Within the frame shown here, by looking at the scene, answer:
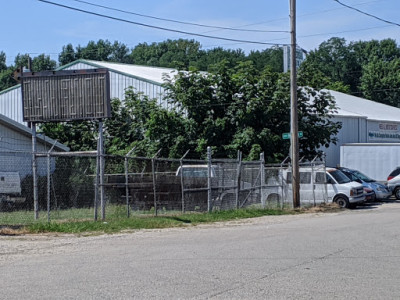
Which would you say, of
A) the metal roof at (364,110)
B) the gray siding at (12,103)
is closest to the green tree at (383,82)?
the metal roof at (364,110)

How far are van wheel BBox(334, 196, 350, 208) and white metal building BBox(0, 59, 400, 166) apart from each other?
1148 centimetres

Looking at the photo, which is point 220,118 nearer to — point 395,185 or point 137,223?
point 395,185

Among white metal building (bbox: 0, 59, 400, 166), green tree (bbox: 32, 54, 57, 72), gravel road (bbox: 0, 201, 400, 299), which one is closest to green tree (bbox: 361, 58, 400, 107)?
white metal building (bbox: 0, 59, 400, 166)

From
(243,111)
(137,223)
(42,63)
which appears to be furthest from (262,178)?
(42,63)

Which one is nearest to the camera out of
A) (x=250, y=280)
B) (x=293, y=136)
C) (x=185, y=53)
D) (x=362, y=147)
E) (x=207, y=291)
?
(x=207, y=291)

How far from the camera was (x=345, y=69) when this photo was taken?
3912 inches

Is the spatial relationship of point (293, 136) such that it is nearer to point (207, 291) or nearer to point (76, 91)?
point (76, 91)

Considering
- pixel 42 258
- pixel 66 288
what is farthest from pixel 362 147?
pixel 66 288

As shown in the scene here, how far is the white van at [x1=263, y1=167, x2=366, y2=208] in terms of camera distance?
26062 millimetres

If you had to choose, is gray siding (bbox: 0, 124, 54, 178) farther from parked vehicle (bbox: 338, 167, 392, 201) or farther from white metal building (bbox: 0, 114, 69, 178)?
parked vehicle (bbox: 338, 167, 392, 201)

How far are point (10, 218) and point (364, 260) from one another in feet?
33.6

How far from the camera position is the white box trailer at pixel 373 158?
117 ft

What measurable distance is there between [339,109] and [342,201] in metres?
11.6

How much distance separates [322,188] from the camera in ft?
87.6
